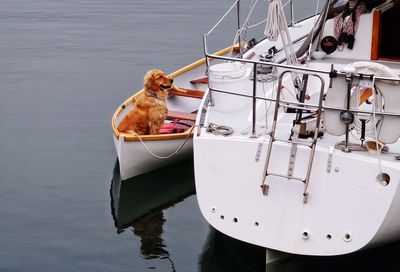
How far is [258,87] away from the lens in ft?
30.3

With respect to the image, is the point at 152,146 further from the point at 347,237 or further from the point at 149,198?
the point at 347,237

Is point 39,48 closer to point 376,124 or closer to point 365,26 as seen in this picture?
point 365,26

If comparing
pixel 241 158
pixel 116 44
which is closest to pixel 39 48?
pixel 116 44

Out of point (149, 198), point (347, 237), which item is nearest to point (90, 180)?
point (149, 198)

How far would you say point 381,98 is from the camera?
23.5 ft

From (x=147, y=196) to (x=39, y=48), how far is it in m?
10.8

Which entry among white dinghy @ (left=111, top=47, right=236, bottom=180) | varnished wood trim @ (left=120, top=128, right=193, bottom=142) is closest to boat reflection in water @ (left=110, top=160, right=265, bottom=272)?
white dinghy @ (left=111, top=47, right=236, bottom=180)

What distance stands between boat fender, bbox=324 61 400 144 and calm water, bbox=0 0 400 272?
1.80 meters

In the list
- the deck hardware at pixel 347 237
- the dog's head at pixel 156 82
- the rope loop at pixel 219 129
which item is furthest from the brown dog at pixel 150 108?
the deck hardware at pixel 347 237

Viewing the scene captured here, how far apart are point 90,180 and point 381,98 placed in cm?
549

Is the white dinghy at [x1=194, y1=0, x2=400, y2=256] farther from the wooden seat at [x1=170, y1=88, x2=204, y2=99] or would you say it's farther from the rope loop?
the wooden seat at [x1=170, y1=88, x2=204, y2=99]

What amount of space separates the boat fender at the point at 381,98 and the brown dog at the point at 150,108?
147 inches

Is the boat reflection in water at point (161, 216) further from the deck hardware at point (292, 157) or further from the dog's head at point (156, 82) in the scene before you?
the deck hardware at point (292, 157)

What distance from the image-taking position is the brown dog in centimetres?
1045
